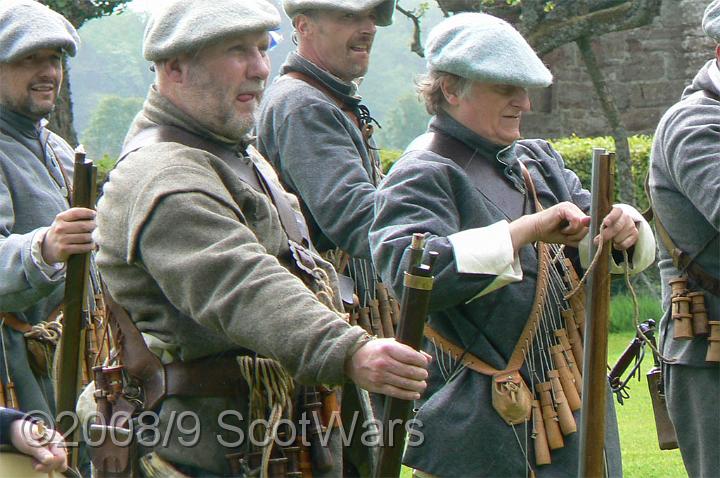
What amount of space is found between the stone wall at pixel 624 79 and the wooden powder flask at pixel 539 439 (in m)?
13.1

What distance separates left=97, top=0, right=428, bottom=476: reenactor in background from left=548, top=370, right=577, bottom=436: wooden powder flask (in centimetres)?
82

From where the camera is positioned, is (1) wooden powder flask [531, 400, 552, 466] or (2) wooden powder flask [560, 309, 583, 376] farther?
(2) wooden powder flask [560, 309, 583, 376]

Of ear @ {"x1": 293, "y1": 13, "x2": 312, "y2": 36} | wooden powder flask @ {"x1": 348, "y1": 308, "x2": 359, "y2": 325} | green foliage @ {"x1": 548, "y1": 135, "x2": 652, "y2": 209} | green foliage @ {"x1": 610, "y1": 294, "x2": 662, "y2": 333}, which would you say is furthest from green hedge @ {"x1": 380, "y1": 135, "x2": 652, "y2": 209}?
wooden powder flask @ {"x1": 348, "y1": 308, "x2": 359, "y2": 325}

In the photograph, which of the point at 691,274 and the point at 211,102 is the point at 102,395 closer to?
the point at 211,102

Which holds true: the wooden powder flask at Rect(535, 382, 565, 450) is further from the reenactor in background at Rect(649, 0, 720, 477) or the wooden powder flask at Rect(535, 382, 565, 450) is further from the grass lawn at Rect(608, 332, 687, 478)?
the grass lawn at Rect(608, 332, 687, 478)

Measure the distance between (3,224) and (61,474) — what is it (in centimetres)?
182

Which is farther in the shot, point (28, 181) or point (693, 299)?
point (28, 181)

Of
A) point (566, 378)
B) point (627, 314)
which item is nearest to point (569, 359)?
point (566, 378)

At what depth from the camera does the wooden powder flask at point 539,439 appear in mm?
4395

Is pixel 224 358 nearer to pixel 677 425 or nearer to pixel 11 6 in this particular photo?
pixel 677 425

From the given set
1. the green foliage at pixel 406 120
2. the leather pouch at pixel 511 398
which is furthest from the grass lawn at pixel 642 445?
the green foliage at pixel 406 120

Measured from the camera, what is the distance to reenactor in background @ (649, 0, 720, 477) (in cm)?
500

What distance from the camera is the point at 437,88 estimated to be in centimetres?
462

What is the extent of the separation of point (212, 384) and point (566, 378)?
4.20 ft
